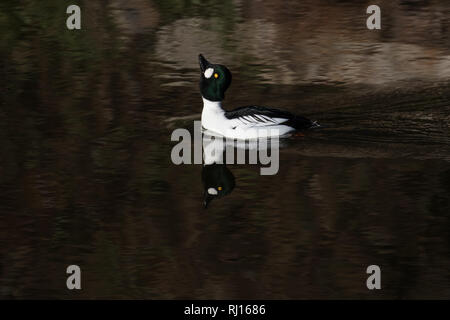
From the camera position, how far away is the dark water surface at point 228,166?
29.3 ft

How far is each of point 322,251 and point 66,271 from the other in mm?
2157

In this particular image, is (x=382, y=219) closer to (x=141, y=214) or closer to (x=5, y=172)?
(x=141, y=214)

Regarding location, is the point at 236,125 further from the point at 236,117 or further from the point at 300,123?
the point at 300,123

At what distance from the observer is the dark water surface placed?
8945 millimetres

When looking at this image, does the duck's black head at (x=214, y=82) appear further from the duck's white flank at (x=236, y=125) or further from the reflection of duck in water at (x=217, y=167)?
the reflection of duck in water at (x=217, y=167)

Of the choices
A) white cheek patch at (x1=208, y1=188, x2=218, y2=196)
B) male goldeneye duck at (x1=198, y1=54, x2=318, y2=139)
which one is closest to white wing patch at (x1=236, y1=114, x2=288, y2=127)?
male goldeneye duck at (x1=198, y1=54, x2=318, y2=139)

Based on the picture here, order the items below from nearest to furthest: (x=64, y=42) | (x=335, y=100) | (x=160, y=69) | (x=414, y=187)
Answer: (x=414, y=187) → (x=335, y=100) → (x=160, y=69) → (x=64, y=42)

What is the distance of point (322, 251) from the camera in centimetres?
923

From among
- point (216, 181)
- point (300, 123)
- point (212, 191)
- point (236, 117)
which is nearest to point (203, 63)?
point (236, 117)

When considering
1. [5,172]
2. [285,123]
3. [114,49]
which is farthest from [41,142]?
→ [114,49]

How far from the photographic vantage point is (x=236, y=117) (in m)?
12.0

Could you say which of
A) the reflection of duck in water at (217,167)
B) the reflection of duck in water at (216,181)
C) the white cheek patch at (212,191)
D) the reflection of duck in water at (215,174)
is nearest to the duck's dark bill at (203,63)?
the reflection of duck in water at (217,167)

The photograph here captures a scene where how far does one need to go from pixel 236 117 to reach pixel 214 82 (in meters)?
0.53

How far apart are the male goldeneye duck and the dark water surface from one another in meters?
0.22
